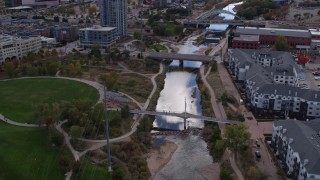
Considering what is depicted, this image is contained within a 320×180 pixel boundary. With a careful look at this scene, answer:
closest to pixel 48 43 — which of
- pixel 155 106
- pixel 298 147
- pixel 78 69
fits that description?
pixel 78 69

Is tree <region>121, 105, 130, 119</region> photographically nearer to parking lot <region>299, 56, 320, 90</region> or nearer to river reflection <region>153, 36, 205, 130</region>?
river reflection <region>153, 36, 205, 130</region>

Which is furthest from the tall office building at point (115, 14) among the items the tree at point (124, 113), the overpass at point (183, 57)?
the tree at point (124, 113)

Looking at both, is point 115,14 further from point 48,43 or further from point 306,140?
point 306,140

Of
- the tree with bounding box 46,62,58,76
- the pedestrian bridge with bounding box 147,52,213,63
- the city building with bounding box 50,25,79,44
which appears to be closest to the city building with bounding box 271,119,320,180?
the pedestrian bridge with bounding box 147,52,213,63

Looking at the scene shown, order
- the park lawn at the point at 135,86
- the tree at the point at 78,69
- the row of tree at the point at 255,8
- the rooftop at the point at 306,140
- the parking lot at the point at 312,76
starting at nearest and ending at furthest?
the rooftop at the point at 306,140 → the park lawn at the point at 135,86 → the parking lot at the point at 312,76 → the tree at the point at 78,69 → the row of tree at the point at 255,8

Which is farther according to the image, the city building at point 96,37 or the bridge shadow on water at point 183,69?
the city building at point 96,37

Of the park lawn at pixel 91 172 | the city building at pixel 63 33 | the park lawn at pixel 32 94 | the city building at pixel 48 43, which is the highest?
the city building at pixel 63 33

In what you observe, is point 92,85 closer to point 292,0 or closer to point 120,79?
point 120,79

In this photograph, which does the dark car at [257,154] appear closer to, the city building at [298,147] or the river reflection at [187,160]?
the city building at [298,147]
